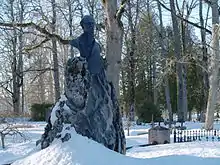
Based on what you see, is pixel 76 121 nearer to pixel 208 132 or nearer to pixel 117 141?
pixel 117 141

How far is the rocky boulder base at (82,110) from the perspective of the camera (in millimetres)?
5898

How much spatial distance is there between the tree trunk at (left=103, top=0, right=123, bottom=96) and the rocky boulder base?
18.9 feet

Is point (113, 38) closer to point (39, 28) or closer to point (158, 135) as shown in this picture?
point (39, 28)

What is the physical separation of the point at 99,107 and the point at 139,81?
38.3 metres

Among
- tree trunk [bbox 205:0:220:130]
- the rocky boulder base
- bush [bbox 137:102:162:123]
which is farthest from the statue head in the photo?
bush [bbox 137:102:162:123]

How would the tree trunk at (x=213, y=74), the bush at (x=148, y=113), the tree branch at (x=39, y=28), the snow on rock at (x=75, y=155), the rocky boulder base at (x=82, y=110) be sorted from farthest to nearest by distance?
the bush at (x=148, y=113)
the tree trunk at (x=213, y=74)
the tree branch at (x=39, y=28)
the rocky boulder base at (x=82, y=110)
the snow on rock at (x=75, y=155)

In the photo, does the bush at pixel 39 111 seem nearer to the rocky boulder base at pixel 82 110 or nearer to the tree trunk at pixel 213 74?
the tree trunk at pixel 213 74

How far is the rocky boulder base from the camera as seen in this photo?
19.4ft

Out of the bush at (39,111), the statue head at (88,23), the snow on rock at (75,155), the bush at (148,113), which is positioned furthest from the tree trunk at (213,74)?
the bush at (39,111)

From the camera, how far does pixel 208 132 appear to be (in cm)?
1944

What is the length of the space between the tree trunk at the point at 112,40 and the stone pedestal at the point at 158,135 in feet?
11.9

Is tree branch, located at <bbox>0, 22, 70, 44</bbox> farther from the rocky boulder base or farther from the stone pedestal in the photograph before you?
the rocky boulder base

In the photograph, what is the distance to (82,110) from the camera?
6066mm

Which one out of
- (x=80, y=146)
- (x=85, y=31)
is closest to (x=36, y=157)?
(x=80, y=146)
